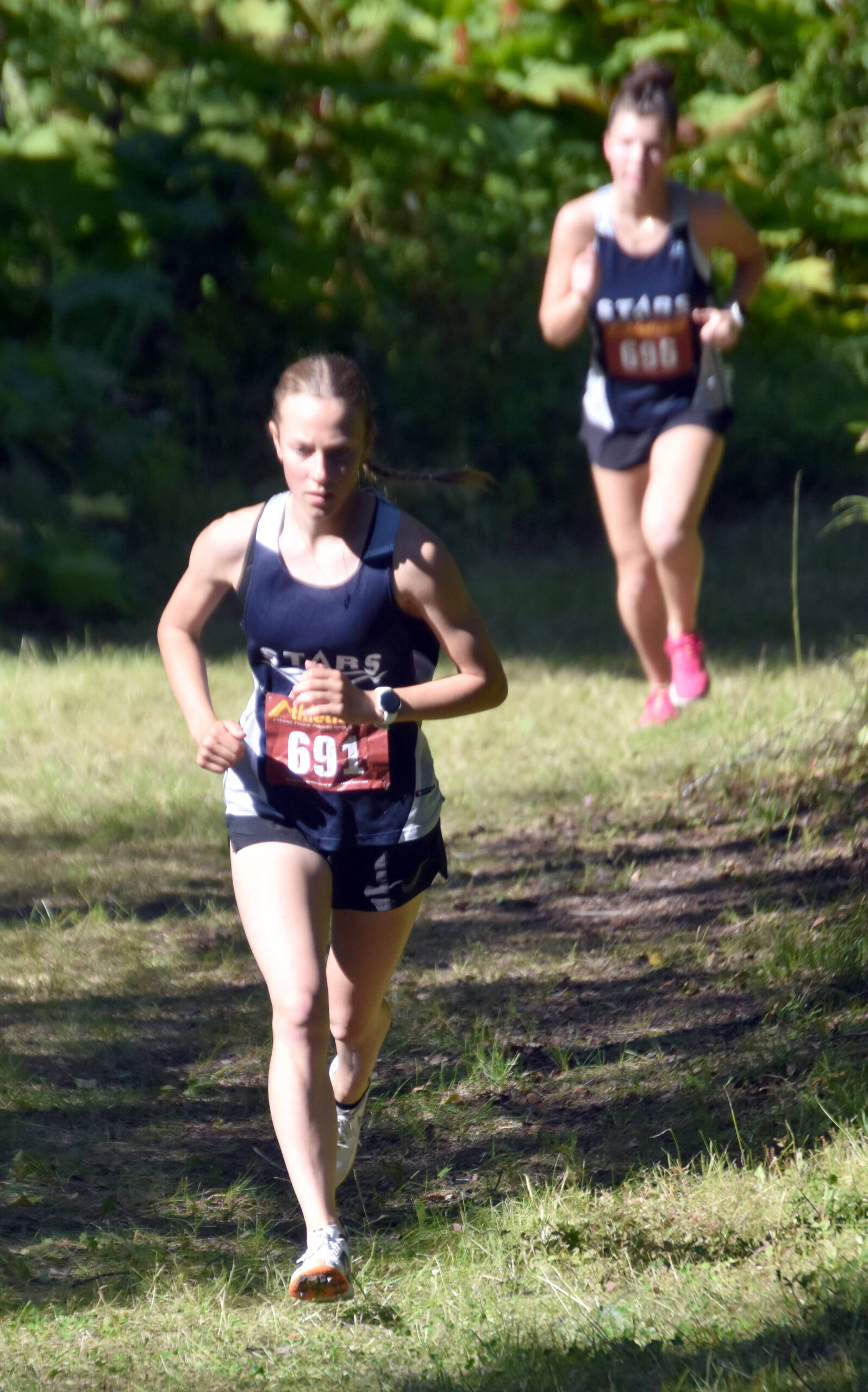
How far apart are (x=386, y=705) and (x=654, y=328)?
339cm

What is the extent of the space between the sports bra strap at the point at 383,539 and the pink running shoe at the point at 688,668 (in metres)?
3.45

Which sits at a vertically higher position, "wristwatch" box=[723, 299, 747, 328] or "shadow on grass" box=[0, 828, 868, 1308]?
"wristwatch" box=[723, 299, 747, 328]

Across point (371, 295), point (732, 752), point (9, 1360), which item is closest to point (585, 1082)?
point (9, 1360)

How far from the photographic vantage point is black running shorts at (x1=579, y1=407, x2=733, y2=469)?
6.21 meters

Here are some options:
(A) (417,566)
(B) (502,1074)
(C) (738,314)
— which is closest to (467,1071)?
(B) (502,1074)

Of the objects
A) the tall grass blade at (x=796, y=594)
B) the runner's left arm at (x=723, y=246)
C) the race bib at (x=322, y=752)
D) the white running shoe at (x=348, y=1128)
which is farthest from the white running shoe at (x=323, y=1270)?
the runner's left arm at (x=723, y=246)

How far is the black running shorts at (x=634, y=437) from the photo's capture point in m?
6.21

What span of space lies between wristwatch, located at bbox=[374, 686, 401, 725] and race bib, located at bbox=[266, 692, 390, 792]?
0.10 meters

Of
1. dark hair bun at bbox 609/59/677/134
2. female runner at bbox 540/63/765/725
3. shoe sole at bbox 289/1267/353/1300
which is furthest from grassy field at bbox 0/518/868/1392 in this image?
dark hair bun at bbox 609/59/677/134

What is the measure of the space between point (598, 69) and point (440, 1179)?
9.32 meters

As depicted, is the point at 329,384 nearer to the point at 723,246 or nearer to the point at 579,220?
the point at 579,220

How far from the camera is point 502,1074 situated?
4230mm

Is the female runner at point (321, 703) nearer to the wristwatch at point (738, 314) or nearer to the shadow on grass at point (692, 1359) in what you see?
the shadow on grass at point (692, 1359)

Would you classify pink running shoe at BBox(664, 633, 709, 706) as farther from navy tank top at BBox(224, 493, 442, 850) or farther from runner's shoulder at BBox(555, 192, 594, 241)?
navy tank top at BBox(224, 493, 442, 850)
